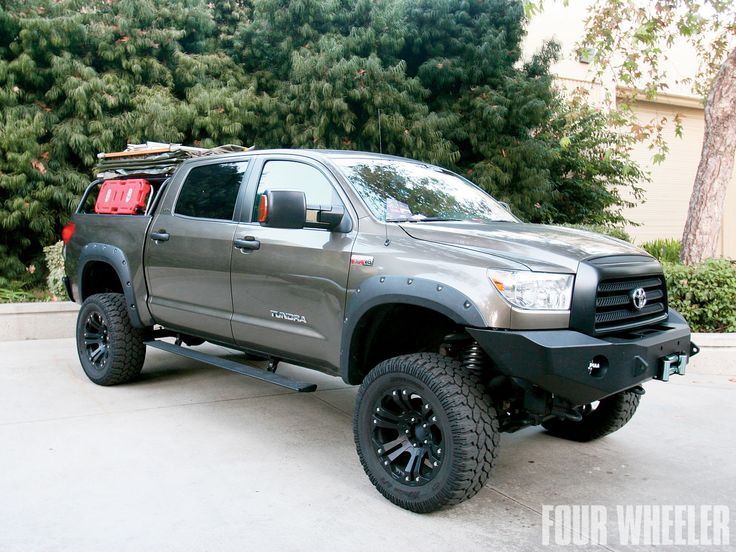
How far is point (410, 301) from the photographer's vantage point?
364cm

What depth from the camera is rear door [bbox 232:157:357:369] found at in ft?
13.6

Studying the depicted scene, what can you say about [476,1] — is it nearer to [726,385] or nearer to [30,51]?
[30,51]

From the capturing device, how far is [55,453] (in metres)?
4.40

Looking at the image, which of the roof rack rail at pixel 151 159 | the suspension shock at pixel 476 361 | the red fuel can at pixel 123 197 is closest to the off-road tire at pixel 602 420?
the suspension shock at pixel 476 361

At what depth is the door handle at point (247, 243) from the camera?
4.63 meters

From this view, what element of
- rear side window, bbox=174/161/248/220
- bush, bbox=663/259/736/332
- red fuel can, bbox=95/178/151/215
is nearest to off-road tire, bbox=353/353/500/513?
rear side window, bbox=174/161/248/220

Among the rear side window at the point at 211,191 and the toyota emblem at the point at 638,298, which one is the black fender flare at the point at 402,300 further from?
the rear side window at the point at 211,191

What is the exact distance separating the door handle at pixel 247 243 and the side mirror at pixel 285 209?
66 centimetres

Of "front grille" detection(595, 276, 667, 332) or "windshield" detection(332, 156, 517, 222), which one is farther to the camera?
"windshield" detection(332, 156, 517, 222)

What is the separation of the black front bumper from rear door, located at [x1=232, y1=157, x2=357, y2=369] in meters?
1.06

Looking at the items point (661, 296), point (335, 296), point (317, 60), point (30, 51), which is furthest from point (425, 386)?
point (30, 51)

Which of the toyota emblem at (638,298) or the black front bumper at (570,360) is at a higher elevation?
the toyota emblem at (638,298)

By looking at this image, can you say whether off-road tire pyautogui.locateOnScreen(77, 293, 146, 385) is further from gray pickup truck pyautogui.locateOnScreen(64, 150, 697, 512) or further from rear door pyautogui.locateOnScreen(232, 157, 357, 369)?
rear door pyautogui.locateOnScreen(232, 157, 357, 369)

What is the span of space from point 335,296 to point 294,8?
801cm
